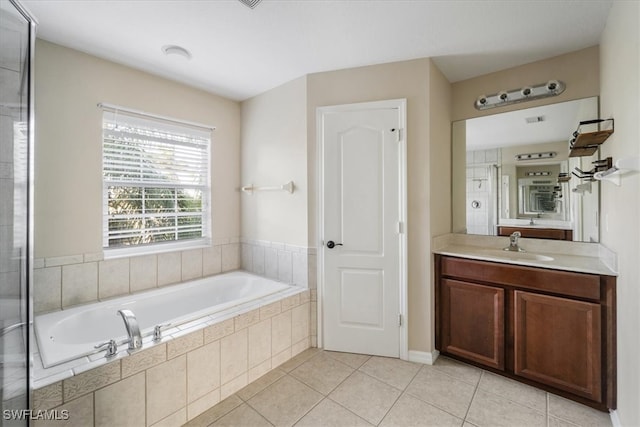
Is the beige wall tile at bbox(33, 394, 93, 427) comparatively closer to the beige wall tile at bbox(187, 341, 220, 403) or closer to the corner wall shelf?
the beige wall tile at bbox(187, 341, 220, 403)

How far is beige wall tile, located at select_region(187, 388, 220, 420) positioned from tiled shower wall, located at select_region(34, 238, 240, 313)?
3.97 feet

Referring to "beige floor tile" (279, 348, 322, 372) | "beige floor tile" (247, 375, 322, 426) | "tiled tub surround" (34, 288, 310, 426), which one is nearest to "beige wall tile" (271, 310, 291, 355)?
"tiled tub surround" (34, 288, 310, 426)

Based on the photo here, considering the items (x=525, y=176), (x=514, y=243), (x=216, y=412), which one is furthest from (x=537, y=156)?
(x=216, y=412)

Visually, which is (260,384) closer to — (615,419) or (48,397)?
(48,397)

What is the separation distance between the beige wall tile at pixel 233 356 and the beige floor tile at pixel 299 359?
364 mm

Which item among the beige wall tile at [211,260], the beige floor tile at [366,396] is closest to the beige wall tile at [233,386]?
the beige floor tile at [366,396]

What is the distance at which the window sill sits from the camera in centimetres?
241

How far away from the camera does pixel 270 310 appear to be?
2.22 metres

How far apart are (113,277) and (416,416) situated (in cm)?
247

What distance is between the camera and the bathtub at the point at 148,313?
1.57 metres

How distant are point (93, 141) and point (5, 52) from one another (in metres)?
1.34

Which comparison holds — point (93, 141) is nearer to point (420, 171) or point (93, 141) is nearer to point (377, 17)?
point (377, 17)

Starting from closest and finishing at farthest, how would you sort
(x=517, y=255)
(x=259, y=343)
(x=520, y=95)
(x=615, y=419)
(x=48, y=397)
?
(x=48, y=397)
(x=615, y=419)
(x=259, y=343)
(x=517, y=255)
(x=520, y=95)

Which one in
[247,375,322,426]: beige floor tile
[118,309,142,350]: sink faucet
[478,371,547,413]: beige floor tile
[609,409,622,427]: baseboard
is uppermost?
[118,309,142,350]: sink faucet
